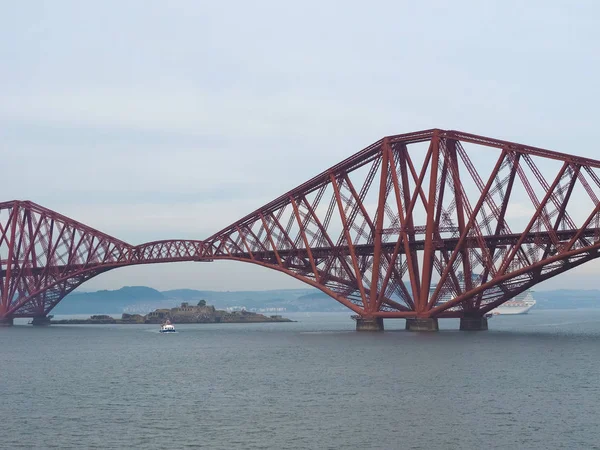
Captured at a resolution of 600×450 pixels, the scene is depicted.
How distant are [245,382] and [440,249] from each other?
4936 cm

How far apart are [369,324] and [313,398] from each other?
208 ft

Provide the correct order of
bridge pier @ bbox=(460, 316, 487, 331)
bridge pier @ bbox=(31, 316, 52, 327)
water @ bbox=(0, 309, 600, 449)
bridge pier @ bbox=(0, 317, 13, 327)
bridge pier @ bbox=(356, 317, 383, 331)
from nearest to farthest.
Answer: water @ bbox=(0, 309, 600, 449) → bridge pier @ bbox=(356, 317, 383, 331) → bridge pier @ bbox=(460, 316, 487, 331) → bridge pier @ bbox=(0, 317, 13, 327) → bridge pier @ bbox=(31, 316, 52, 327)

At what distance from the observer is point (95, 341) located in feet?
415

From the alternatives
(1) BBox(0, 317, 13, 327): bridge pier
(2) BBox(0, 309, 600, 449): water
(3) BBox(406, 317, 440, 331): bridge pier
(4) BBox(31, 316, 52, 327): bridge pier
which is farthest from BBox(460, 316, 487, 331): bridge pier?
(1) BBox(0, 317, 13, 327): bridge pier

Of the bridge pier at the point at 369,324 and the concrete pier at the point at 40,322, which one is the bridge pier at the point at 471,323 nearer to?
the bridge pier at the point at 369,324

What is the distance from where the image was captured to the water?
44.2 m

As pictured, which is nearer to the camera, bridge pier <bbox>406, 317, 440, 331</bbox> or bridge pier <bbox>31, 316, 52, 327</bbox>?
bridge pier <bbox>406, 317, 440, 331</bbox>

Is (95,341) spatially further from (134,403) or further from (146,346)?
(134,403)

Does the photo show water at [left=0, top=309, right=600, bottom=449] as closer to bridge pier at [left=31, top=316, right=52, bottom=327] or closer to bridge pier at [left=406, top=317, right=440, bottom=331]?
bridge pier at [left=406, top=317, right=440, bottom=331]

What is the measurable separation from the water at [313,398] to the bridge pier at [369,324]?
78.1 feet

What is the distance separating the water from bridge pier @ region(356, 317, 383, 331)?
78.1 feet

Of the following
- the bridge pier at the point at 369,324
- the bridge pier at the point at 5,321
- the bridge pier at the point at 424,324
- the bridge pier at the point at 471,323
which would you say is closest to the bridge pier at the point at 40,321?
the bridge pier at the point at 5,321

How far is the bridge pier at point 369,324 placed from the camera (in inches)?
4678

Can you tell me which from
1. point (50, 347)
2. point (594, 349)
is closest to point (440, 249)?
point (594, 349)
